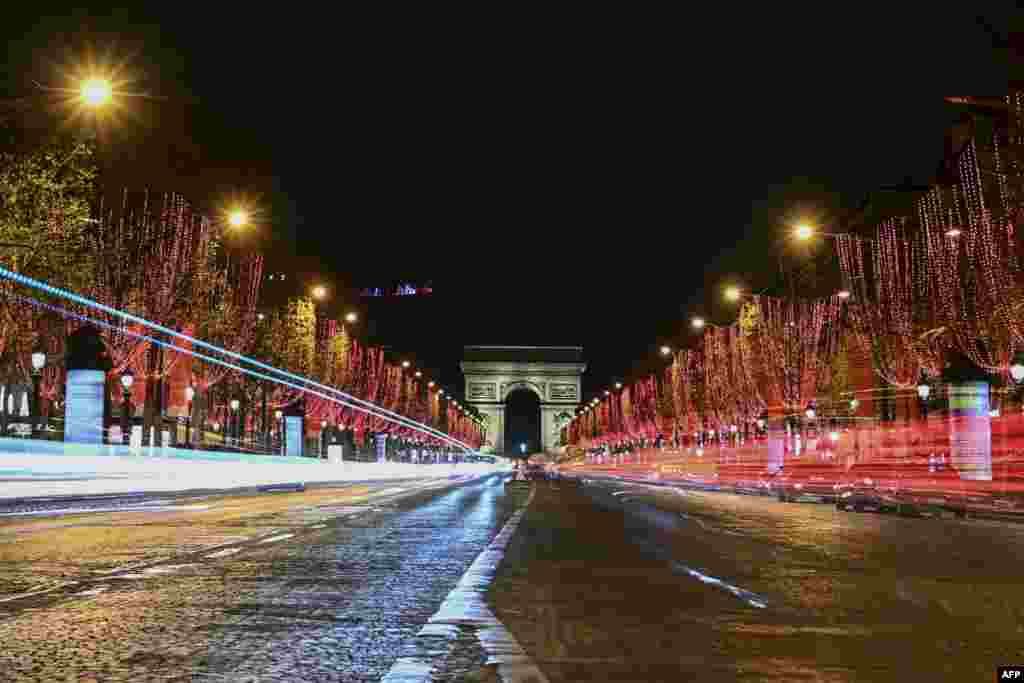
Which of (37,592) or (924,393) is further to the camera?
(924,393)

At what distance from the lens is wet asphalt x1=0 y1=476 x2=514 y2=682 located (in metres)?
6.64

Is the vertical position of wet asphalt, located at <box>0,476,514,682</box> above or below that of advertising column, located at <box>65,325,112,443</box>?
below

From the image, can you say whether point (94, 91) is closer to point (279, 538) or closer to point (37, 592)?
point (279, 538)

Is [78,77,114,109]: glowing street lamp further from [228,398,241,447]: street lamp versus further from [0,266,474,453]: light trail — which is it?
[228,398,241,447]: street lamp

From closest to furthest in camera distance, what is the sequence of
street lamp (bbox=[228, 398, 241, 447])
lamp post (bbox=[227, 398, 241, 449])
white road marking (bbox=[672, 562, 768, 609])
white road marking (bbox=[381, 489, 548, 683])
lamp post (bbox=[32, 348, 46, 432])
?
white road marking (bbox=[381, 489, 548, 683]) < white road marking (bbox=[672, 562, 768, 609]) < lamp post (bbox=[32, 348, 46, 432]) < street lamp (bbox=[228, 398, 241, 447]) < lamp post (bbox=[227, 398, 241, 449])

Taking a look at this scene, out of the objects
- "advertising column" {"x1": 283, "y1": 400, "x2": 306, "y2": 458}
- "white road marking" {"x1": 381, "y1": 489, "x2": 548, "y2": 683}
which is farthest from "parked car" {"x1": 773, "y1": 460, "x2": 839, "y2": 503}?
"white road marking" {"x1": 381, "y1": 489, "x2": 548, "y2": 683}

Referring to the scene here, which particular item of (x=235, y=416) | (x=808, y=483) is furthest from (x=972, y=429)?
(x=235, y=416)

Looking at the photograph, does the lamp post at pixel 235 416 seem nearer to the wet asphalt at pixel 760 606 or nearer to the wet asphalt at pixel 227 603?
the wet asphalt at pixel 227 603

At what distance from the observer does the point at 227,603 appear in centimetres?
925

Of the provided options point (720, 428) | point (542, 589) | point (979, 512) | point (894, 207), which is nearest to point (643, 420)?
point (720, 428)

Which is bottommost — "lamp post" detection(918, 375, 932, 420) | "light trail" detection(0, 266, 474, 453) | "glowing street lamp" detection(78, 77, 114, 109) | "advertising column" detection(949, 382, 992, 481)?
"advertising column" detection(949, 382, 992, 481)

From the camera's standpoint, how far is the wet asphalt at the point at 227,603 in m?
6.64

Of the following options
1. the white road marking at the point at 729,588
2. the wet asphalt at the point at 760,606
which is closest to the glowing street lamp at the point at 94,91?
the wet asphalt at the point at 760,606

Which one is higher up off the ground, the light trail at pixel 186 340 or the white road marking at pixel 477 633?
the light trail at pixel 186 340
